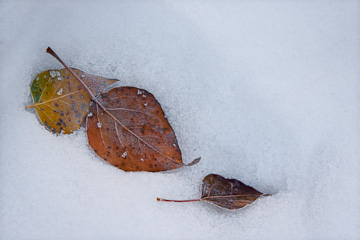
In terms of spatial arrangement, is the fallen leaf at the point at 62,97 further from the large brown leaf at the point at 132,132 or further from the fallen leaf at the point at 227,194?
the fallen leaf at the point at 227,194

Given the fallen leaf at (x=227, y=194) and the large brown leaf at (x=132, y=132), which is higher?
the large brown leaf at (x=132, y=132)

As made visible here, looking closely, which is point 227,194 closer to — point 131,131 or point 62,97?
point 131,131

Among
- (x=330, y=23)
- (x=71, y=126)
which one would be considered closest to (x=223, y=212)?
(x=71, y=126)

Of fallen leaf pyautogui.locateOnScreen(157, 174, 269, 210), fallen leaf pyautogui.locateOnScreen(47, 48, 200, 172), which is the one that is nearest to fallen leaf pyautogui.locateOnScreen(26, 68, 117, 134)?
fallen leaf pyautogui.locateOnScreen(47, 48, 200, 172)

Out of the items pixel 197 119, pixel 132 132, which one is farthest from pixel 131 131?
→ pixel 197 119

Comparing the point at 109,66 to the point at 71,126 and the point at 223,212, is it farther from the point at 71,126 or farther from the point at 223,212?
the point at 223,212

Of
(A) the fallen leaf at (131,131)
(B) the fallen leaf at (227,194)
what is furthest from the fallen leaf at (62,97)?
(B) the fallen leaf at (227,194)
